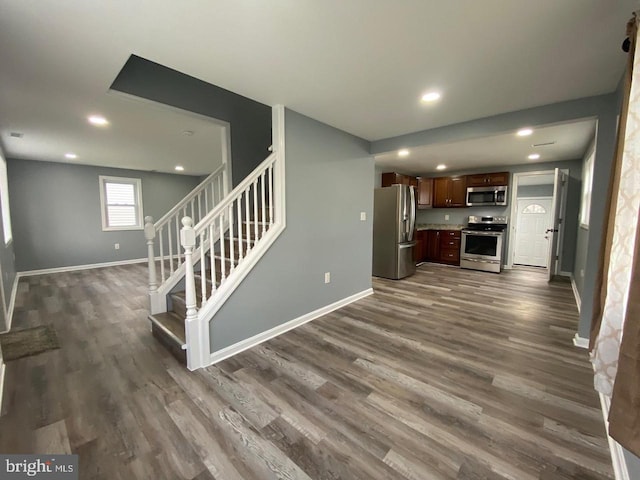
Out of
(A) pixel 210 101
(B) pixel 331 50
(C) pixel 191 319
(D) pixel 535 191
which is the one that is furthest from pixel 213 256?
(D) pixel 535 191

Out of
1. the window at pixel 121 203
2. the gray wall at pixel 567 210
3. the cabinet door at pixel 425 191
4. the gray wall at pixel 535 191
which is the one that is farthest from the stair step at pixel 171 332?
the gray wall at pixel 535 191

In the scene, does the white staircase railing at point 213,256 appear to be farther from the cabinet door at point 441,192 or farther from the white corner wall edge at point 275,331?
the cabinet door at point 441,192

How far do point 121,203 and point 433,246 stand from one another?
25.8 feet

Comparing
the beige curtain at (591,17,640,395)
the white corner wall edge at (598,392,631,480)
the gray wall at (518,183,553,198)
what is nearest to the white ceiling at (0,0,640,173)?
the beige curtain at (591,17,640,395)

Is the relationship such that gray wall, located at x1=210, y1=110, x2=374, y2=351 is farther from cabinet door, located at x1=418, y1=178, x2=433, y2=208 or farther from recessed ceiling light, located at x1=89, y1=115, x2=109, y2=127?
cabinet door, located at x1=418, y1=178, x2=433, y2=208

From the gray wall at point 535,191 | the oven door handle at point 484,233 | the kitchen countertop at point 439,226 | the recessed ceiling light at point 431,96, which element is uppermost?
the recessed ceiling light at point 431,96

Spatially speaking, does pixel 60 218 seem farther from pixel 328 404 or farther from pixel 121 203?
pixel 328 404

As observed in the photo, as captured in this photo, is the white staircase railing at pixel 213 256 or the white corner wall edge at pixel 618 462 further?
the white staircase railing at pixel 213 256

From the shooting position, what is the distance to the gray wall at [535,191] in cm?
677

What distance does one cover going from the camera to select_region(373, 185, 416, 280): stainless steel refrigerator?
4891mm

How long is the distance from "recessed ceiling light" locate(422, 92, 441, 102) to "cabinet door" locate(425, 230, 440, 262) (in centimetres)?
468

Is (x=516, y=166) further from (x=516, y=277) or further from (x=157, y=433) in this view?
(x=157, y=433)

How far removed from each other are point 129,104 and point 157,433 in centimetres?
291

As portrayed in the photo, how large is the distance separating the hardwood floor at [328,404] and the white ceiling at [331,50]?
7.65ft
